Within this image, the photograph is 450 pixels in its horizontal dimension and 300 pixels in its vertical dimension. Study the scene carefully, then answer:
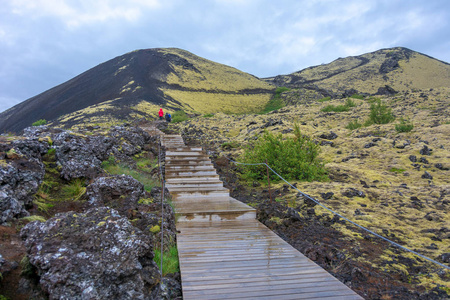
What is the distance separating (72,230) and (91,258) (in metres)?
0.40

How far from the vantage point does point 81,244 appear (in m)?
2.25

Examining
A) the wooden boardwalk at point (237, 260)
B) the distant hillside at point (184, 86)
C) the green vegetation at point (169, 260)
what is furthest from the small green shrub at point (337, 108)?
the green vegetation at point (169, 260)

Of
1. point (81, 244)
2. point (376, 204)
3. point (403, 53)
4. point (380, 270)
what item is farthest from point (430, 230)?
point (403, 53)

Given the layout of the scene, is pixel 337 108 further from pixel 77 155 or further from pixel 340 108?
pixel 77 155

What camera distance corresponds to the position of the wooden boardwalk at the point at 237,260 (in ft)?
8.95

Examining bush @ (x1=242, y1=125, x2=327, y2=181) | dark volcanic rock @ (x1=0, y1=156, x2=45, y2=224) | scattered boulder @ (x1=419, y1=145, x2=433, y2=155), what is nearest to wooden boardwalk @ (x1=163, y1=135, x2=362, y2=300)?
bush @ (x1=242, y1=125, x2=327, y2=181)

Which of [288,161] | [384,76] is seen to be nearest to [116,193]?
[288,161]

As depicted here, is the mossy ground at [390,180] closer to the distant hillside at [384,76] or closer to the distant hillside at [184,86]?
the distant hillside at [184,86]

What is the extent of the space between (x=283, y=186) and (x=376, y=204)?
7.15 feet

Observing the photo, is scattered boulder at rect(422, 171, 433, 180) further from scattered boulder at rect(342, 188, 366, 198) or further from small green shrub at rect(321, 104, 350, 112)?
small green shrub at rect(321, 104, 350, 112)

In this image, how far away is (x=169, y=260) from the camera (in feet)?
11.0

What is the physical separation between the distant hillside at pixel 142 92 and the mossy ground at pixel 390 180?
1439 cm

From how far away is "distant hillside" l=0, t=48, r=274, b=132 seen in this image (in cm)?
2515

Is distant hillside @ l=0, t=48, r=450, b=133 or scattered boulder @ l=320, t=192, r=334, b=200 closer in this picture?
scattered boulder @ l=320, t=192, r=334, b=200
